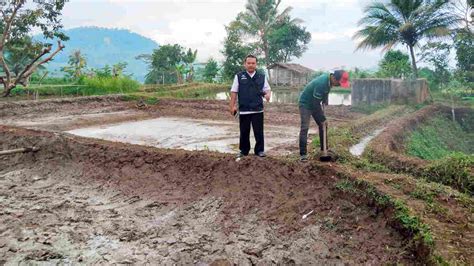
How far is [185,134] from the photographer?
12.0m

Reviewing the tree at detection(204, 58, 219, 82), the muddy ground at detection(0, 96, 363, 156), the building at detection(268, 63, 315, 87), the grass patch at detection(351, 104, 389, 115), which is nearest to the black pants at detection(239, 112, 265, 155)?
the muddy ground at detection(0, 96, 363, 156)

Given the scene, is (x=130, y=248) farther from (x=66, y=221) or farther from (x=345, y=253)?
(x=345, y=253)

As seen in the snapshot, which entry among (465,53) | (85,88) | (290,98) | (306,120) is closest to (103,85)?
(85,88)

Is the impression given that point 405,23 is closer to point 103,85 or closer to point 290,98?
point 290,98

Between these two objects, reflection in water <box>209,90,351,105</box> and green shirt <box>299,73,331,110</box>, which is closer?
green shirt <box>299,73,331,110</box>

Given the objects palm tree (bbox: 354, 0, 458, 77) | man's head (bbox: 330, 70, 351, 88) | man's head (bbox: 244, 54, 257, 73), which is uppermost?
palm tree (bbox: 354, 0, 458, 77)

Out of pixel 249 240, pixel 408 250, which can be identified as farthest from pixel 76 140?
pixel 408 250

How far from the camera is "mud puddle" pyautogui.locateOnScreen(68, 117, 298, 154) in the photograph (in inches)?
402

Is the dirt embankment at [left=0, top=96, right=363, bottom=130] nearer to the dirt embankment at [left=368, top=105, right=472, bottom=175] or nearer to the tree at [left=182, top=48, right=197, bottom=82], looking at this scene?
the dirt embankment at [left=368, top=105, right=472, bottom=175]

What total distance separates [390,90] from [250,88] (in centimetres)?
1213

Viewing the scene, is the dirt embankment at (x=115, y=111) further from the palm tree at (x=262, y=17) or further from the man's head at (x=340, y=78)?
the palm tree at (x=262, y=17)

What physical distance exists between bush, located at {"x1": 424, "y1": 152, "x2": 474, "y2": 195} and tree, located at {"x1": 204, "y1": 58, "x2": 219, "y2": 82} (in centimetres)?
2970

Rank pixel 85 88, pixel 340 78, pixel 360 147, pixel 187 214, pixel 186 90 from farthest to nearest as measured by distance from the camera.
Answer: pixel 186 90 < pixel 85 88 < pixel 360 147 < pixel 340 78 < pixel 187 214

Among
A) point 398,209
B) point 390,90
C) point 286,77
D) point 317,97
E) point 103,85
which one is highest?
point 286,77
